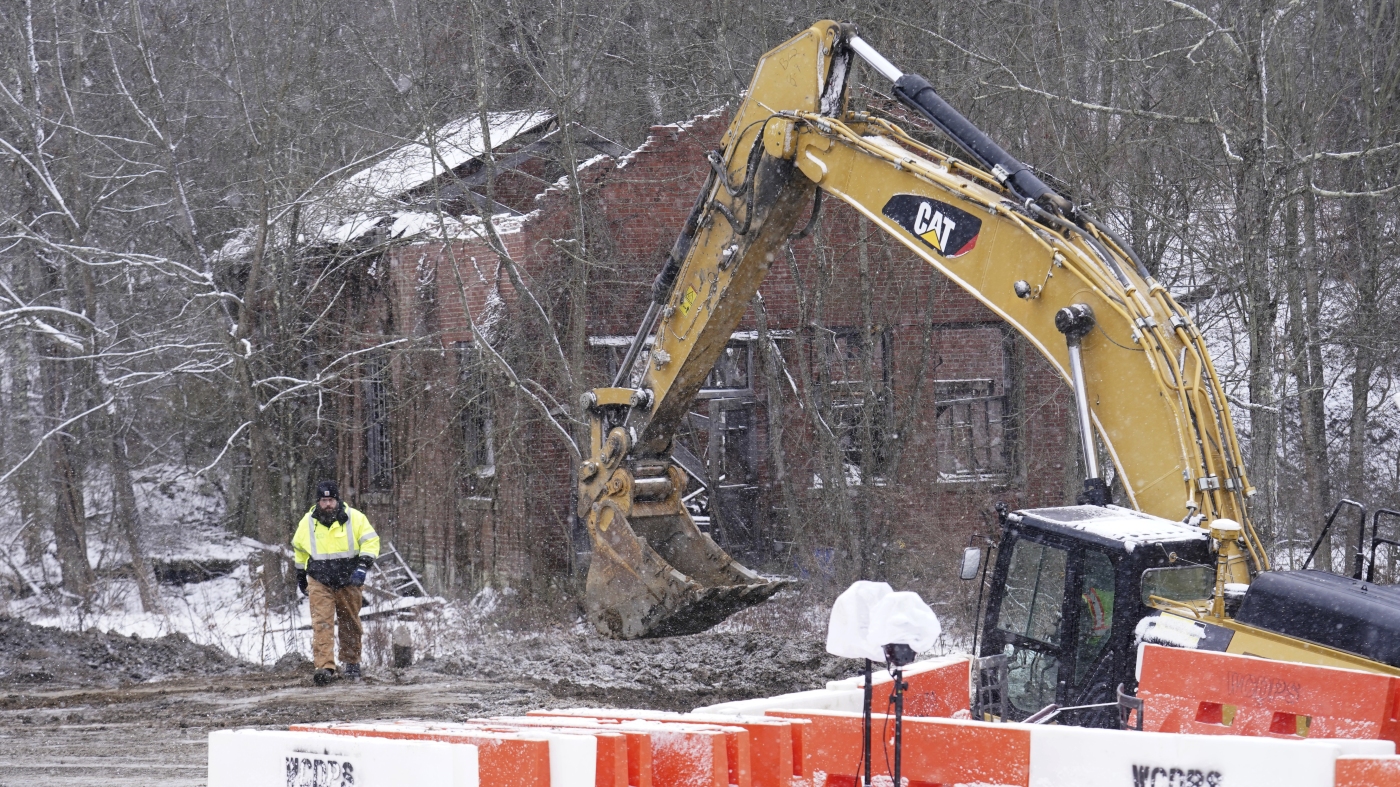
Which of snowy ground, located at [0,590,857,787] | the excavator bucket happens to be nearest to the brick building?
snowy ground, located at [0,590,857,787]

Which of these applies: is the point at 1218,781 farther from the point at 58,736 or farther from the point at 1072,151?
the point at 1072,151

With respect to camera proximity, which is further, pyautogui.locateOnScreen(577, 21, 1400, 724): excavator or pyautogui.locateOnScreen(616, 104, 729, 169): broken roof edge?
pyautogui.locateOnScreen(616, 104, 729, 169): broken roof edge

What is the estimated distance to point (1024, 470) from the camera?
64.1 feet

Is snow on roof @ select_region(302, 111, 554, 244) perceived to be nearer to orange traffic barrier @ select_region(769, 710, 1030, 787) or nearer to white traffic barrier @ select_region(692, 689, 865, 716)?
white traffic barrier @ select_region(692, 689, 865, 716)

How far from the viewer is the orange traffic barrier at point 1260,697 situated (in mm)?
5160

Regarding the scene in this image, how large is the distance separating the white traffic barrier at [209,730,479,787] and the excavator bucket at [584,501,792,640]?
5640 mm

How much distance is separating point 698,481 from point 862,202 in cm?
1087

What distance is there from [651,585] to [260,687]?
395 cm

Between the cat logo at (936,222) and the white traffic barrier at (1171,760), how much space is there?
423cm

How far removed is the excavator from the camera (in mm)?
6484

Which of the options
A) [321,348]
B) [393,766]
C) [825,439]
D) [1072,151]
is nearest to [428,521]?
[321,348]

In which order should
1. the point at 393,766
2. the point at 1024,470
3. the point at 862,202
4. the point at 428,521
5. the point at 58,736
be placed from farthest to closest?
the point at 428,521, the point at 1024,470, the point at 58,736, the point at 862,202, the point at 393,766

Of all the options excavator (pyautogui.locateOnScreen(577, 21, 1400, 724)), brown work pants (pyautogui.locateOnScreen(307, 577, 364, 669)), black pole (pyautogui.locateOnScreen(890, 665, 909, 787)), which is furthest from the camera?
brown work pants (pyautogui.locateOnScreen(307, 577, 364, 669))

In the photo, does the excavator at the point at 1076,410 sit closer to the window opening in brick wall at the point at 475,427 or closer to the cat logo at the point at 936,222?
the cat logo at the point at 936,222
